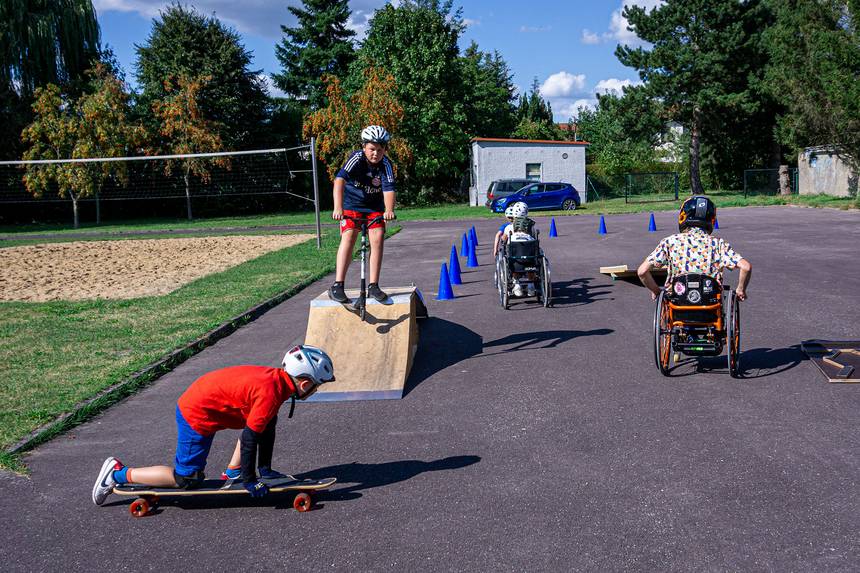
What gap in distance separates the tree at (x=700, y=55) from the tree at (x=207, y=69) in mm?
24557

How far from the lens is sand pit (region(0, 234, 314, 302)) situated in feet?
47.4

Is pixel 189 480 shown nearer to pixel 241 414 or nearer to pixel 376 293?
pixel 241 414

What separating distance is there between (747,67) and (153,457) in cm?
4654

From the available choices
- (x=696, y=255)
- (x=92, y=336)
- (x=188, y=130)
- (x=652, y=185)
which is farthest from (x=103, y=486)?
(x=652, y=185)

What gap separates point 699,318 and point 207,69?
151 feet

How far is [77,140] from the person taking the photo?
38625 millimetres

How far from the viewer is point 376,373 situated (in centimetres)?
714

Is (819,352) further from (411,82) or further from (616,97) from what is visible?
(411,82)

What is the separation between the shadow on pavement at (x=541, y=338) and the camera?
8672mm

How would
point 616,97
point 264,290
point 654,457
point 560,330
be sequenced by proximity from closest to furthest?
point 654,457, point 560,330, point 264,290, point 616,97

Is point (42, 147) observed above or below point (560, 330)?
above

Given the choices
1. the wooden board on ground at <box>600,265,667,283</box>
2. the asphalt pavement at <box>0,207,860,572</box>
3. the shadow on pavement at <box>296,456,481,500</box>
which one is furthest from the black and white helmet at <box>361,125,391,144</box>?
the wooden board on ground at <box>600,265,667,283</box>

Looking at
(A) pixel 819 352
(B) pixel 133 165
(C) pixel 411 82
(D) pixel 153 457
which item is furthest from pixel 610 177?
(D) pixel 153 457

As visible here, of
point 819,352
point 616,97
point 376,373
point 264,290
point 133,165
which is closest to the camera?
point 376,373
